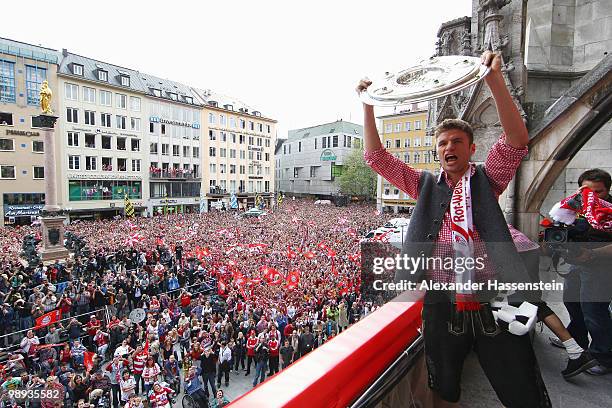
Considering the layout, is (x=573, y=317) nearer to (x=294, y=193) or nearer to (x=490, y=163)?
(x=490, y=163)

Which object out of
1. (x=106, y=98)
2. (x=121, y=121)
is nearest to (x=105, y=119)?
(x=121, y=121)

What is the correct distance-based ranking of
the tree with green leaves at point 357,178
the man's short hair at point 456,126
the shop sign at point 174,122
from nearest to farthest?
the man's short hair at point 456,126
the shop sign at point 174,122
the tree with green leaves at point 357,178

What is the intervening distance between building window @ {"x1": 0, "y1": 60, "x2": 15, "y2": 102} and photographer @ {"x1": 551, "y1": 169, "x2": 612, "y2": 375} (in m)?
48.2

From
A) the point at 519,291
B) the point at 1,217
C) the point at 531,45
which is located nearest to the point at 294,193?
the point at 1,217

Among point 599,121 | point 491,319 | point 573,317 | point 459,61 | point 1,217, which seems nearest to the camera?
point 491,319

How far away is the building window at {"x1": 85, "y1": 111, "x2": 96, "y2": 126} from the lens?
43.3m

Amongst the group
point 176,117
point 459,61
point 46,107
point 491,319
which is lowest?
point 491,319

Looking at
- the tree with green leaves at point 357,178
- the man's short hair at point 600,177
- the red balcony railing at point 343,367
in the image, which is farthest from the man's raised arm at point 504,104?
the tree with green leaves at point 357,178

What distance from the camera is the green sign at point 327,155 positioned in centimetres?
7362

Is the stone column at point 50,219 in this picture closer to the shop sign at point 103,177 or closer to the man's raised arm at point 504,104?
the shop sign at point 103,177

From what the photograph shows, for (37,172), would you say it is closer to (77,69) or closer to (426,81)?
(77,69)

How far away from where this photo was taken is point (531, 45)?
297 inches

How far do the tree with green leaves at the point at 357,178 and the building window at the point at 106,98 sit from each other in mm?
37634

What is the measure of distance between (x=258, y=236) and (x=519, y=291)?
2482 cm
